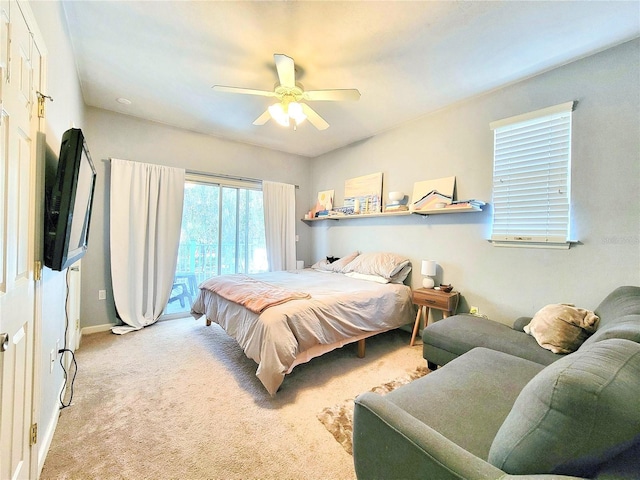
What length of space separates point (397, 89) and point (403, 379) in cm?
279

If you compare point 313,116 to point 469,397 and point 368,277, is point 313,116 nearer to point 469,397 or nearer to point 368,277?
point 368,277

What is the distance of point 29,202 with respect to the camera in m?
1.19

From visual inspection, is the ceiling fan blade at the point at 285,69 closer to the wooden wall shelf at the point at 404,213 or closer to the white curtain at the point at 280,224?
A: the wooden wall shelf at the point at 404,213

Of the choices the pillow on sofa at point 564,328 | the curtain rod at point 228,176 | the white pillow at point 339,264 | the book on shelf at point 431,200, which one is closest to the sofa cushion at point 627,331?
the pillow on sofa at point 564,328

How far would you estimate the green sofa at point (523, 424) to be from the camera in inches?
26.6

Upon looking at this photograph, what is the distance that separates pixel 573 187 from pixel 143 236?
4667 millimetres

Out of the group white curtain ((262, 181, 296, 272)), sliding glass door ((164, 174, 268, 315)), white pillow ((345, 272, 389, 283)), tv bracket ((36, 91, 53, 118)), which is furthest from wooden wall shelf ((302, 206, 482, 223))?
tv bracket ((36, 91, 53, 118))

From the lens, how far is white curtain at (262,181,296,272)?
14.9 ft

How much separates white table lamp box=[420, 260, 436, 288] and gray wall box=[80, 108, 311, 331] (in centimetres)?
312

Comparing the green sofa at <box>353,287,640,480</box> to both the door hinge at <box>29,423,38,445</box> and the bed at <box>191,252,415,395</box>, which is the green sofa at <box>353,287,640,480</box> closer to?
the bed at <box>191,252,415,395</box>

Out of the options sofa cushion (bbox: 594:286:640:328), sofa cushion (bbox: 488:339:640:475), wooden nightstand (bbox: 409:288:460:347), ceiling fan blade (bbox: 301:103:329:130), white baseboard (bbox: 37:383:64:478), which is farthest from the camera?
wooden nightstand (bbox: 409:288:460:347)

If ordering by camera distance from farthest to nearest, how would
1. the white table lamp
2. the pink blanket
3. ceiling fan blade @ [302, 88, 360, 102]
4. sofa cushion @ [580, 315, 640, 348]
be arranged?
the white table lamp < the pink blanket < ceiling fan blade @ [302, 88, 360, 102] < sofa cushion @ [580, 315, 640, 348]

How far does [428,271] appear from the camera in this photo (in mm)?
3084

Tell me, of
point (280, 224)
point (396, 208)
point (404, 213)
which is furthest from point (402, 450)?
point (280, 224)
